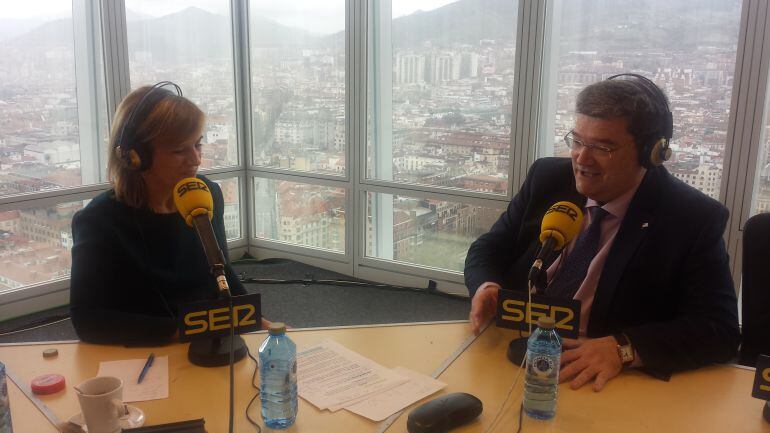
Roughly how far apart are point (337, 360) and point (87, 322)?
661 millimetres

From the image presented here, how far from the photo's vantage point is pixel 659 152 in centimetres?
169

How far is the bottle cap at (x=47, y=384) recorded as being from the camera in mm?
1354

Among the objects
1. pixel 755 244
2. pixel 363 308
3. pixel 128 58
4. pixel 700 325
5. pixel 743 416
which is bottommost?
pixel 363 308

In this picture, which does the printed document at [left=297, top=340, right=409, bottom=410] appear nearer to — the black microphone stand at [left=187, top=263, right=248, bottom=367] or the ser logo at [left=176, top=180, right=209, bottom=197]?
the black microphone stand at [left=187, top=263, right=248, bottom=367]

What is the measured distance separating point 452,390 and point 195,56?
3.60 meters

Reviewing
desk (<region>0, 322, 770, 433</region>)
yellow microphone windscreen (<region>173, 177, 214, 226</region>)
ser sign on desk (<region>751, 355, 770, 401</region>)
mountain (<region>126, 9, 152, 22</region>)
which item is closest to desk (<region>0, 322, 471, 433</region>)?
desk (<region>0, 322, 770, 433</region>)

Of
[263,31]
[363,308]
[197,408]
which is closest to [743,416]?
[197,408]

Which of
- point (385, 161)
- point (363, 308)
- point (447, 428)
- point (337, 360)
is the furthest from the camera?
point (385, 161)

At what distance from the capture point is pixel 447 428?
1.23 metres

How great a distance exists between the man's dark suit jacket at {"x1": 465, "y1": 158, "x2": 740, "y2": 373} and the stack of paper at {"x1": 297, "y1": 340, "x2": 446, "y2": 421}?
0.56 metres

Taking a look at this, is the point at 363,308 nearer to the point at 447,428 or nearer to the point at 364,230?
the point at 364,230

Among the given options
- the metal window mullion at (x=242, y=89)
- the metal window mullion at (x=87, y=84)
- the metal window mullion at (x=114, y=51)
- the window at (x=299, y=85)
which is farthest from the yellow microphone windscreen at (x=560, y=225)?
the metal window mullion at (x=242, y=89)

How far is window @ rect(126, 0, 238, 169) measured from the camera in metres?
3.98

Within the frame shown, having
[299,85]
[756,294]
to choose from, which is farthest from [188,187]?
[299,85]
